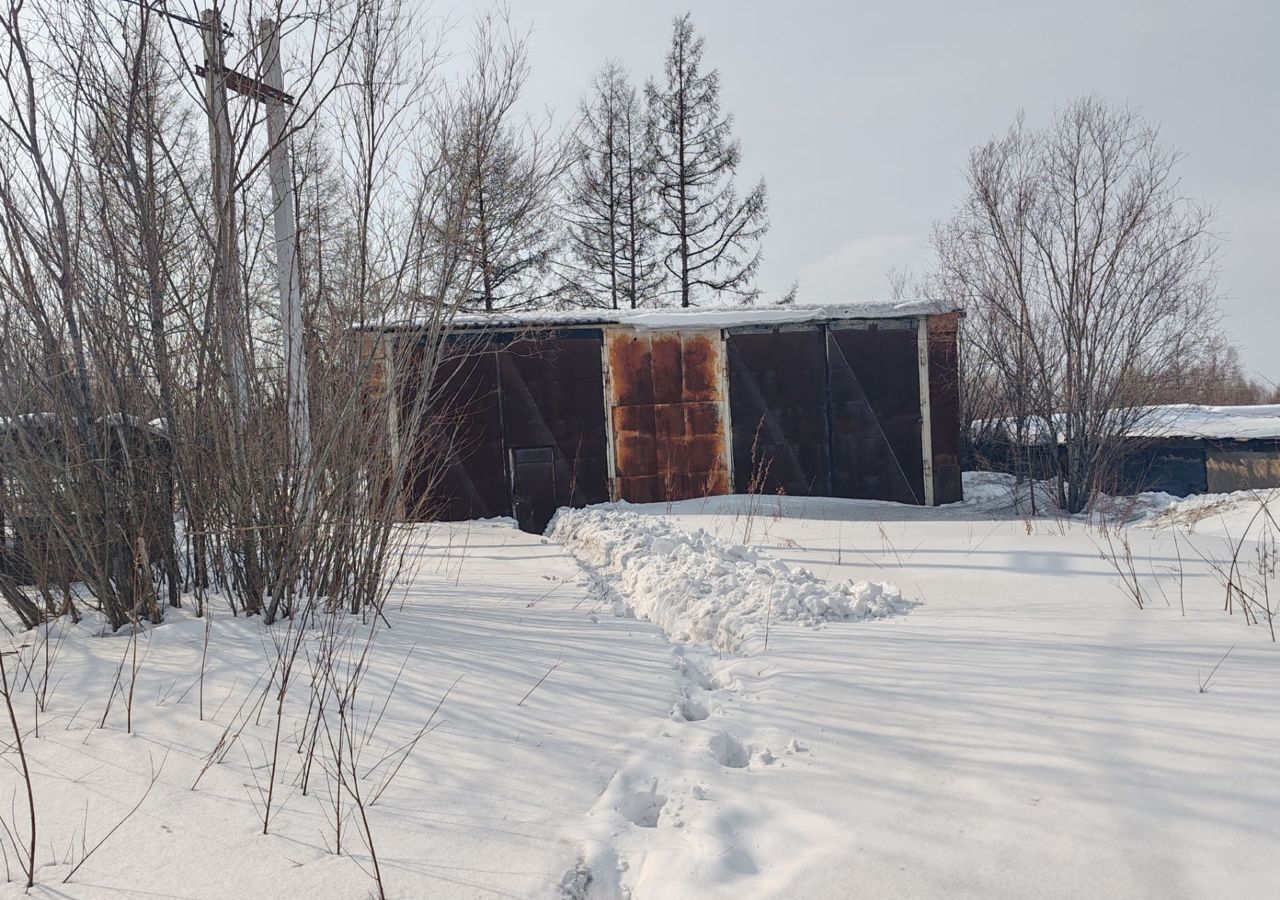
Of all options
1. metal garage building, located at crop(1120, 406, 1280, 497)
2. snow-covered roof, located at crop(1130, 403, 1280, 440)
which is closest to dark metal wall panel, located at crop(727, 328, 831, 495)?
snow-covered roof, located at crop(1130, 403, 1280, 440)

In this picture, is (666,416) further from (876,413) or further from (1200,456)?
(1200,456)

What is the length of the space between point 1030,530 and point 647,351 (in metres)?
5.76

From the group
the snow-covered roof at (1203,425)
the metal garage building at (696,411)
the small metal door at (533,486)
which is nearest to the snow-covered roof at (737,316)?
the metal garage building at (696,411)

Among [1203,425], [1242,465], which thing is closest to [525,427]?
[1242,465]

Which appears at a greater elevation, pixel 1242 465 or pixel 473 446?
pixel 473 446

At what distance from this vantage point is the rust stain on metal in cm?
1091

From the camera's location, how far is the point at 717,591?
464 cm

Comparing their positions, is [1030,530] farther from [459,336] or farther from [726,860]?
[459,336]

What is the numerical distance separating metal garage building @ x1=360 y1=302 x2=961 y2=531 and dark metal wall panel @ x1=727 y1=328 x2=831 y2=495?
20mm

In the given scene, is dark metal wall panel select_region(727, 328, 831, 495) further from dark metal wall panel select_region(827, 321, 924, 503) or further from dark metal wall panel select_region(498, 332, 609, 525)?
Result: dark metal wall panel select_region(498, 332, 609, 525)

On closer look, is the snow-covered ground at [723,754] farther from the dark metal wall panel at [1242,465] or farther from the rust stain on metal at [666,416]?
the dark metal wall panel at [1242,465]

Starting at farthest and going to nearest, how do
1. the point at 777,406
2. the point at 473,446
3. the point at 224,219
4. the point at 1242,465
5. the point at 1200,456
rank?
the point at 1200,456 < the point at 1242,465 < the point at 777,406 < the point at 473,446 < the point at 224,219

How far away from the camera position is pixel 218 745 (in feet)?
7.64

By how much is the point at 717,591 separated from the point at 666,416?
6.50 meters
